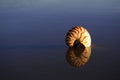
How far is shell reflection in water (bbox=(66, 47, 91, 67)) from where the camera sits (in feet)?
18.2

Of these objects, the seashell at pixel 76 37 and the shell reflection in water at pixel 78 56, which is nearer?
the shell reflection in water at pixel 78 56

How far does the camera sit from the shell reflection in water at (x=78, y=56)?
5534 mm

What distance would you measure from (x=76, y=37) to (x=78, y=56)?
0.48 m

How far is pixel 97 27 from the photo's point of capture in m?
8.03

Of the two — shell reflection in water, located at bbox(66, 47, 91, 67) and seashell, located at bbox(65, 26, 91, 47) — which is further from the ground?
seashell, located at bbox(65, 26, 91, 47)

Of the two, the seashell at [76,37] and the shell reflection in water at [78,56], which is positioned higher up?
the seashell at [76,37]

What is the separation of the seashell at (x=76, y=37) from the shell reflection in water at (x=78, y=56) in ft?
0.33

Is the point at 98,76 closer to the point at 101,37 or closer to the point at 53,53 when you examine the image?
the point at 53,53

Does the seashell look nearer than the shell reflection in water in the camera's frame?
No

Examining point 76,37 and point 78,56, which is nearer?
point 78,56

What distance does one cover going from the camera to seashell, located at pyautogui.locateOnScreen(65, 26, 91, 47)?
6.16 metres

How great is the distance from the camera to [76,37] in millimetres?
6195

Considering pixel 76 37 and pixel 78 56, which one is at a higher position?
pixel 76 37

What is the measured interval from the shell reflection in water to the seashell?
99 millimetres
